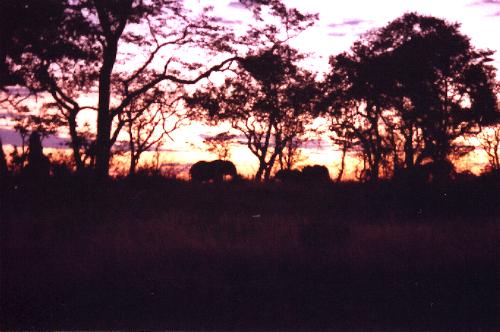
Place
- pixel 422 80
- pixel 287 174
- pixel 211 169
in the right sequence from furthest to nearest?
pixel 211 169, pixel 287 174, pixel 422 80

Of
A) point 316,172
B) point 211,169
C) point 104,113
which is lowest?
point 316,172

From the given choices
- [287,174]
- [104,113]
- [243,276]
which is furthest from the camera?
[287,174]

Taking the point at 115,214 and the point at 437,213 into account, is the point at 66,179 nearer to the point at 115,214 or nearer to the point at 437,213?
the point at 115,214

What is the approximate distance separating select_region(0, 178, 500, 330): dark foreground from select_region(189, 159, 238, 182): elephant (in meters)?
32.4

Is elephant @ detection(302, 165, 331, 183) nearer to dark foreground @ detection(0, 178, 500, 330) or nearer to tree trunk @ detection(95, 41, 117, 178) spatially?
tree trunk @ detection(95, 41, 117, 178)

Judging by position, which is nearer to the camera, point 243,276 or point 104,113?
point 243,276

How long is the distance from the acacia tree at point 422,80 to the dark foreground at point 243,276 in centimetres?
2115

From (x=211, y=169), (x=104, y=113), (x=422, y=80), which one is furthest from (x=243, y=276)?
(x=211, y=169)

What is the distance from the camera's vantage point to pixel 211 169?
48.4 m

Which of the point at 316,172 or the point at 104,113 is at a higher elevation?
the point at 104,113

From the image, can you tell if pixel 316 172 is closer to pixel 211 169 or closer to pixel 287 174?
Answer: pixel 287 174

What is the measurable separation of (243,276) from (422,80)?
91.8 ft

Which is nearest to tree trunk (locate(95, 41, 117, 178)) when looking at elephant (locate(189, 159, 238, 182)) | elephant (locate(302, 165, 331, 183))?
elephant (locate(189, 159, 238, 182))

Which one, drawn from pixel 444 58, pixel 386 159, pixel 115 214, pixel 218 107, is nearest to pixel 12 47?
pixel 115 214
